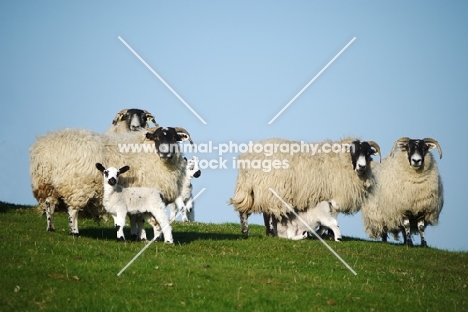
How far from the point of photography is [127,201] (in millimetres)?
16906

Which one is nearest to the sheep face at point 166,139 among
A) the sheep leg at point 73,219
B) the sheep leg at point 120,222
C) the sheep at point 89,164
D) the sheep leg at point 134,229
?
the sheep at point 89,164

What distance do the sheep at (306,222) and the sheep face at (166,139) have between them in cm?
420

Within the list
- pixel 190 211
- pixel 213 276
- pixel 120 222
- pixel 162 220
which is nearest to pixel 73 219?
pixel 120 222

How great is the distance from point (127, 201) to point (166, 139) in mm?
2357

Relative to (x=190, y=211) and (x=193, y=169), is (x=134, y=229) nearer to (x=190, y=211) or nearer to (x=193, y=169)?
(x=193, y=169)

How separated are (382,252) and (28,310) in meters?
10.7

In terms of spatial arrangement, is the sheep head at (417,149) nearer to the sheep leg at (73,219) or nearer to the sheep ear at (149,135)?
the sheep ear at (149,135)

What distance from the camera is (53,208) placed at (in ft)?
58.3

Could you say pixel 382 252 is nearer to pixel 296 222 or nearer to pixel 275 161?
pixel 296 222

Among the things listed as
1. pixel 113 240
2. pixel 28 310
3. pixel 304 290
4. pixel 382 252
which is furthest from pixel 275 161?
pixel 28 310

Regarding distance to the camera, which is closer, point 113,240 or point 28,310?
point 28,310

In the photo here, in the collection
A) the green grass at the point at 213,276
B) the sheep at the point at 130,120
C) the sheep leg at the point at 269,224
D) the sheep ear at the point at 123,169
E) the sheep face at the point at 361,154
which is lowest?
the green grass at the point at 213,276

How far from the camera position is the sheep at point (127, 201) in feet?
55.0

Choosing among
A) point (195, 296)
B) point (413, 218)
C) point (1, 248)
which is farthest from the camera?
point (413, 218)
